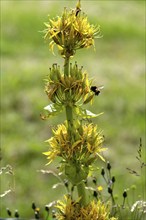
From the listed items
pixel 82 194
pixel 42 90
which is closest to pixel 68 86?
pixel 82 194

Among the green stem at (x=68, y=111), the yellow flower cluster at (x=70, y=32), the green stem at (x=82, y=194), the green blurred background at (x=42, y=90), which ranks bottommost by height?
the green stem at (x=82, y=194)

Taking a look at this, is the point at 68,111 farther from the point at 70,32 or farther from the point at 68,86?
the point at 70,32

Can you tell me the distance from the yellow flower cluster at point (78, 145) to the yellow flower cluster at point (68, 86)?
0.32 feet

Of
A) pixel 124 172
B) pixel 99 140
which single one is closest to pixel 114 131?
pixel 124 172

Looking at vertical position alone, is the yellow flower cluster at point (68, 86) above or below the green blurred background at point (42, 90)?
below

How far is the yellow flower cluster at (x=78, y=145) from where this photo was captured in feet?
7.56

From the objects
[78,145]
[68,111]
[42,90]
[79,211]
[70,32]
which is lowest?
[79,211]

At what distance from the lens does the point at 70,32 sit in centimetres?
228

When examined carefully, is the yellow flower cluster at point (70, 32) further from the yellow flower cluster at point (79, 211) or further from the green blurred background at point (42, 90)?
the green blurred background at point (42, 90)

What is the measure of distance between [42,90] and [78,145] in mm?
5810

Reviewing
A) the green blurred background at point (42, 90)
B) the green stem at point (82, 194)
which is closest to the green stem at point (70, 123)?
the green stem at point (82, 194)

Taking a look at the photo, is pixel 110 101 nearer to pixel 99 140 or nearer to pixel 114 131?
pixel 114 131

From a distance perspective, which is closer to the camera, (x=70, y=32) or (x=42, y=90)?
(x=70, y=32)

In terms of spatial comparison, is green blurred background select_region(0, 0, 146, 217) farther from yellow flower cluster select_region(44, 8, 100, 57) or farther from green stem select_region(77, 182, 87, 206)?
yellow flower cluster select_region(44, 8, 100, 57)
